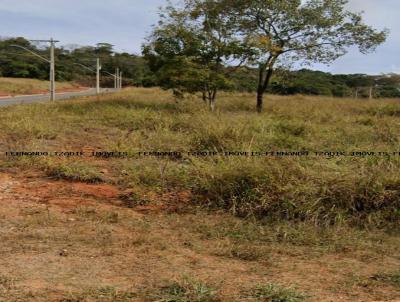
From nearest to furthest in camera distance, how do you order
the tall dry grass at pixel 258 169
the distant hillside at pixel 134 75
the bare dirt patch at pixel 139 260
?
1. the bare dirt patch at pixel 139 260
2. the tall dry grass at pixel 258 169
3. the distant hillside at pixel 134 75

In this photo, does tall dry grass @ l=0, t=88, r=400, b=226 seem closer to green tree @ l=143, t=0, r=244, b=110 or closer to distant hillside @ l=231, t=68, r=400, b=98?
green tree @ l=143, t=0, r=244, b=110

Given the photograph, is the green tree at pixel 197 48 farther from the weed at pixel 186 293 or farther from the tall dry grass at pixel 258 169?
the weed at pixel 186 293

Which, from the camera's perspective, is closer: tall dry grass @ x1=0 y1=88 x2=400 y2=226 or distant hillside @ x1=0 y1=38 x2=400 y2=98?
tall dry grass @ x1=0 y1=88 x2=400 y2=226

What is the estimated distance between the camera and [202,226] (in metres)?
4.65

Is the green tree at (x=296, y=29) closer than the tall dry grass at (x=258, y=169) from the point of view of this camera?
No

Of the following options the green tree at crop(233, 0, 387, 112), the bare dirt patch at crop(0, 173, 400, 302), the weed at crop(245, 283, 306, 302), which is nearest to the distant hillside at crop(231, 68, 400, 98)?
the green tree at crop(233, 0, 387, 112)

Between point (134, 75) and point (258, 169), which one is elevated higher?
point (134, 75)

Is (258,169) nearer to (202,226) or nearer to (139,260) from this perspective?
(202,226)

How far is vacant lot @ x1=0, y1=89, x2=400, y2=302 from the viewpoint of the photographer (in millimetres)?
3199

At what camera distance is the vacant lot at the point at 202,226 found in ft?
10.5

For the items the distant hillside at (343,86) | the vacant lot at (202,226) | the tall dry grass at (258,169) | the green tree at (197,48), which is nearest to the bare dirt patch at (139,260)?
the vacant lot at (202,226)

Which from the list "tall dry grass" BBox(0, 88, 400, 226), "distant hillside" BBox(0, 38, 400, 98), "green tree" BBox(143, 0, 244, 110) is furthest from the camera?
"distant hillside" BBox(0, 38, 400, 98)

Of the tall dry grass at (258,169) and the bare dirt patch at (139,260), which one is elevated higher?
the tall dry grass at (258,169)

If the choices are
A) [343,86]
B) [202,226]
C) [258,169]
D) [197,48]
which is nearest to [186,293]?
[202,226]
